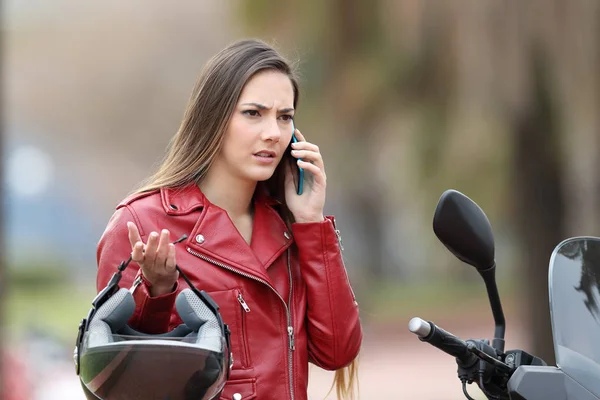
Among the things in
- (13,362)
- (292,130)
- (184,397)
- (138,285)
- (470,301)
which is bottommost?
(470,301)

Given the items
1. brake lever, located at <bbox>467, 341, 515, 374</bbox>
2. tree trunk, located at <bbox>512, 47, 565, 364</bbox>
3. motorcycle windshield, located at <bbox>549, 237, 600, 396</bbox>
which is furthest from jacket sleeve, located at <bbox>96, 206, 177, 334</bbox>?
tree trunk, located at <bbox>512, 47, 565, 364</bbox>

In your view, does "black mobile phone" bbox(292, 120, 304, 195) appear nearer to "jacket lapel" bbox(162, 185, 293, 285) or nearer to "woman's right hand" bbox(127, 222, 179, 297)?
"jacket lapel" bbox(162, 185, 293, 285)

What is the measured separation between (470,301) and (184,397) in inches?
1086

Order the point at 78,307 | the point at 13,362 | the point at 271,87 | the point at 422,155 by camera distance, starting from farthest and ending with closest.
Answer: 1. the point at 78,307
2. the point at 422,155
3. the point at 13,362
4. the point at 271,87

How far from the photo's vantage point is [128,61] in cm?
2881

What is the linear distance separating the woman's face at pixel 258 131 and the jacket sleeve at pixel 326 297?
0.74 feet

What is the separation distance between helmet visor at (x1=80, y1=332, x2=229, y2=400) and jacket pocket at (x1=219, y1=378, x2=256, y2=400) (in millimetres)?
594

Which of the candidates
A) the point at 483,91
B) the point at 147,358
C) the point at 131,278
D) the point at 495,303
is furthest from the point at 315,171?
the point at 483,91

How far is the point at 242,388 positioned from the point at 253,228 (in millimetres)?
524

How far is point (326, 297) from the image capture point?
3.02 metres

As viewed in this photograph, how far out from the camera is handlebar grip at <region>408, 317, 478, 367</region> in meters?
2.29

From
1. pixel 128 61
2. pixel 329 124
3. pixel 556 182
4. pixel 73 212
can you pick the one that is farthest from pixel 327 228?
pixel 73 212

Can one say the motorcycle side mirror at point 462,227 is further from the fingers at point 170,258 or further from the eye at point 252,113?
the eye at point 252,113

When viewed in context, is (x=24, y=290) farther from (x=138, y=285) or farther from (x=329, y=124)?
(x=138, y=285)
